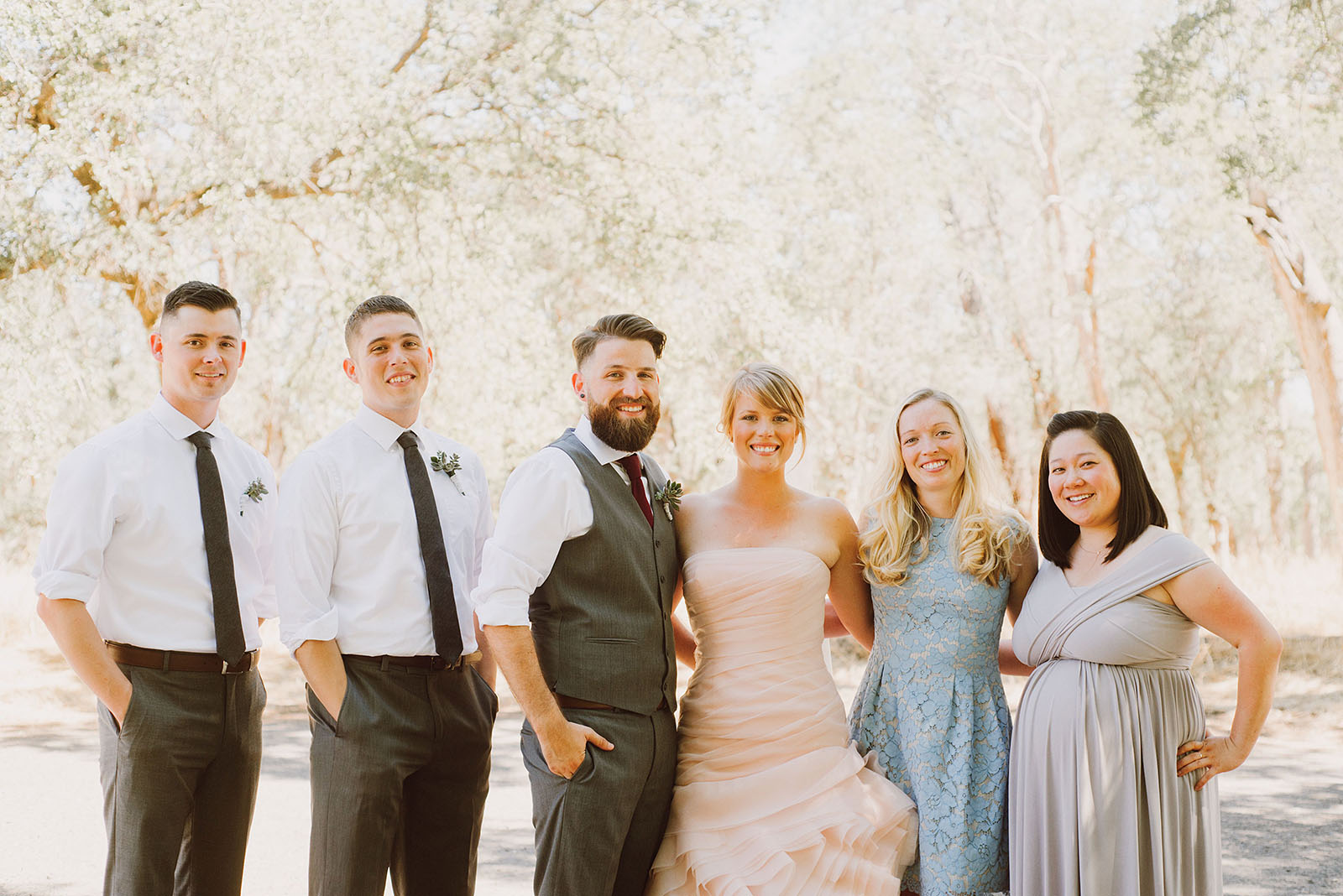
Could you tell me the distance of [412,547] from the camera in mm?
3506

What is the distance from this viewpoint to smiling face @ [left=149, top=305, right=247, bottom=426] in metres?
3.54

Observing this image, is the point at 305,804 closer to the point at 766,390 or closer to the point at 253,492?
the point at 253,492

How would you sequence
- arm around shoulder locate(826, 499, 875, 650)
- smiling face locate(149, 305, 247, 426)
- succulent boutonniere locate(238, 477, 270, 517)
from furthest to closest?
1. arm around shoulder locate(826, 499, 875, 650)
2. succulent boutonniere locate(238, 477, 270, 517)
3. smiling face locate(149, 305, 247, 426)

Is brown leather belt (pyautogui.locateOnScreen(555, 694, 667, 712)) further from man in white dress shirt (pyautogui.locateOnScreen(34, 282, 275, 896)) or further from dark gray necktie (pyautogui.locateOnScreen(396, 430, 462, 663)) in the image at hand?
man in white dress shirt (pyautogui.locateOnScreen(34, 282, 275, 896))

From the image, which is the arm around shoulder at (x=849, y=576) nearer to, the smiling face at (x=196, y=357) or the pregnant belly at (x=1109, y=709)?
the pregnant belly at (x=1109, y=709)

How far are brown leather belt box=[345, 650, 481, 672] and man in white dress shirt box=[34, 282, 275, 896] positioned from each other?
0.40 meters

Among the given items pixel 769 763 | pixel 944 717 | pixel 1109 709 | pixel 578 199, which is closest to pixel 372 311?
pixel 769 763

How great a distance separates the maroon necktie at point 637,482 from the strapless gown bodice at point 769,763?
232mm

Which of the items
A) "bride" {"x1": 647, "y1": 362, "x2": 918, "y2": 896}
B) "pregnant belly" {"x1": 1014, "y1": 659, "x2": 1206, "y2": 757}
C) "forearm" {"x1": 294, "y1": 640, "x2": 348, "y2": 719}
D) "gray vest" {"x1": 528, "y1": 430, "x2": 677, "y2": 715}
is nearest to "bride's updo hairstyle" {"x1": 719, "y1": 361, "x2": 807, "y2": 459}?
"bride" {"x1": 647, "y1": 362, "x2": 918, "y2": 896}

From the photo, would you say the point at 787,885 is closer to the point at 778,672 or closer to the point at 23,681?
the point at 778,672

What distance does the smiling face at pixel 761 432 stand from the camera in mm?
3754

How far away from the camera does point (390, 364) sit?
3633 mm

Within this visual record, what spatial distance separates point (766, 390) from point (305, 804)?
5.16 meters

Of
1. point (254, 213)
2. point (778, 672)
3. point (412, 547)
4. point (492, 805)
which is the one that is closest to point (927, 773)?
point (778, 672)
